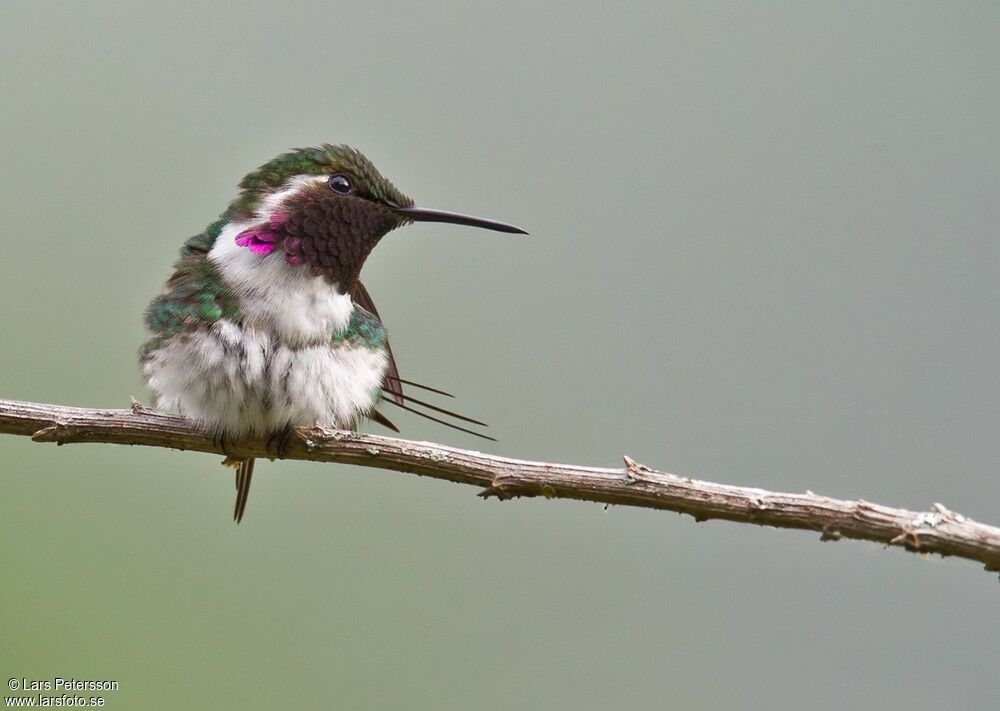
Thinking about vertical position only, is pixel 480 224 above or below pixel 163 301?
above

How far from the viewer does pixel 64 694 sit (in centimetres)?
289

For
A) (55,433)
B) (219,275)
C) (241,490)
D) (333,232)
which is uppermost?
(333,232)

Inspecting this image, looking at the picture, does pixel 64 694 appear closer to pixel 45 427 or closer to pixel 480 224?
pixel 45 427

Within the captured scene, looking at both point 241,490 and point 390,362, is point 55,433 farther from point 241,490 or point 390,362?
point 390,362

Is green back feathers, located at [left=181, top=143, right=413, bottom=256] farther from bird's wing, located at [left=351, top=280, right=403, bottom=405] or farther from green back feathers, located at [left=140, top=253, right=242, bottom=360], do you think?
bird's wing, located at [left=351, top=280, right=403, bottom=405]

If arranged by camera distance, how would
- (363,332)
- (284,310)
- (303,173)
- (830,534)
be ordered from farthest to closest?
(303,173), (363,332), (284,310), (830,534)

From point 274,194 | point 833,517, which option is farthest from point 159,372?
point 833,517

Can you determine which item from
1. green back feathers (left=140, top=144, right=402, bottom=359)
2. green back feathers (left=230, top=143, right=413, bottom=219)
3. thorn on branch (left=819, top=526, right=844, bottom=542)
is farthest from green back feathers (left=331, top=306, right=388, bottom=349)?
thorn on branch (left=819, top=526, right=844, bottom=542)

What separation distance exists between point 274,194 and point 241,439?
80 centimetres

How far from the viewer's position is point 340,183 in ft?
10.6

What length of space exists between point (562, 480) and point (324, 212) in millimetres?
1239

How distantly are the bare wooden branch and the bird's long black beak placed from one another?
2.72 feet

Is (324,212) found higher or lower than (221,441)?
higher

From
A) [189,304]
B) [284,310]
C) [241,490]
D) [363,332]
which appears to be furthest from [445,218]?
[241,490]
